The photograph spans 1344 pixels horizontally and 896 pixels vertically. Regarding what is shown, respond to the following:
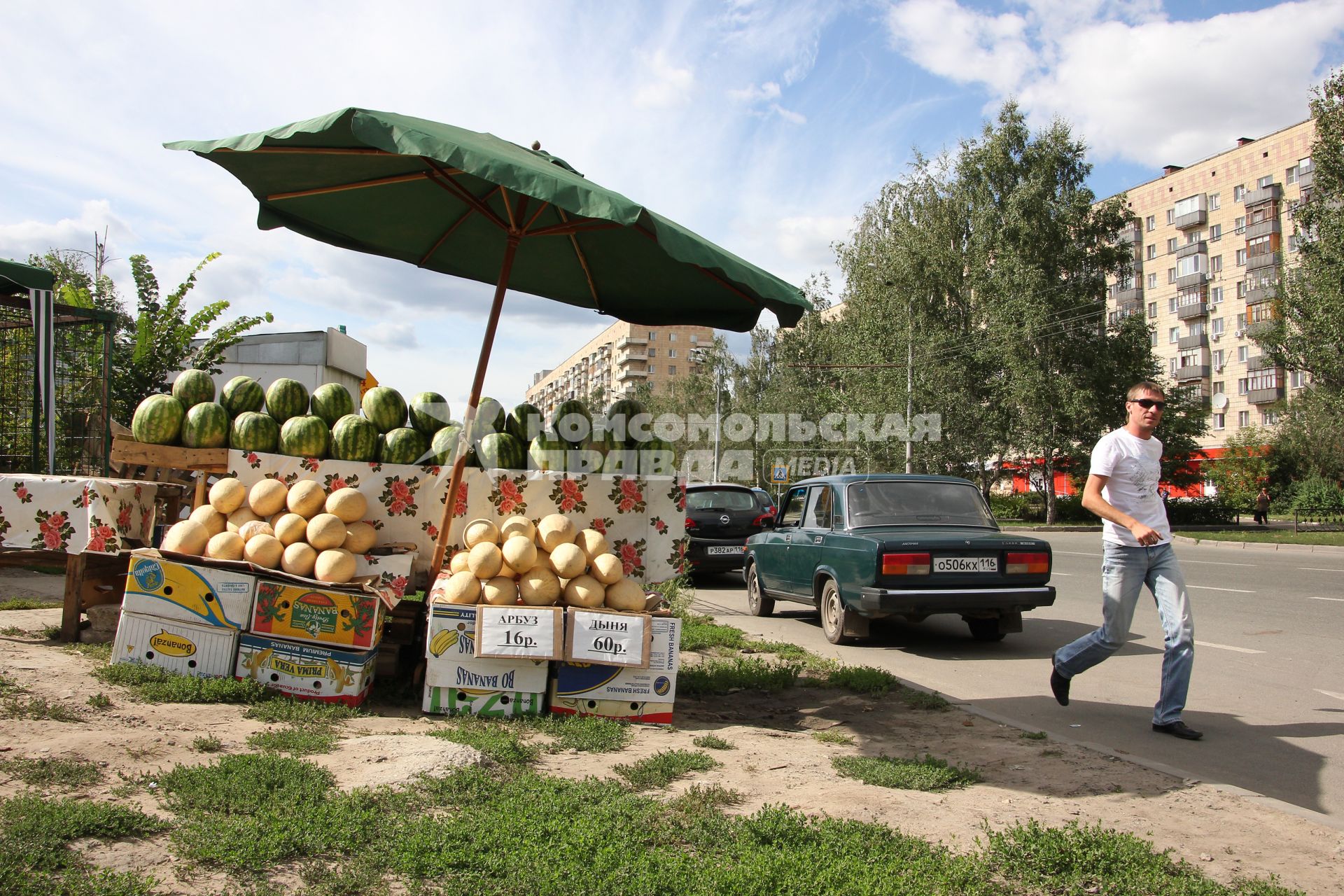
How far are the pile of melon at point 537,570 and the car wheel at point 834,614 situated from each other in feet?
12.2

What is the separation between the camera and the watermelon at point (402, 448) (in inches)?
227

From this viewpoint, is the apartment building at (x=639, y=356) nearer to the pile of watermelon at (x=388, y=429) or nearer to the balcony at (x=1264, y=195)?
the balcony at (x=1264, y=195)

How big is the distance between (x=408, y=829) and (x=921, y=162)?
4730 centimetres

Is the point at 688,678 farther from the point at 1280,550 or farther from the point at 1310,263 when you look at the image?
the point at 1310,263

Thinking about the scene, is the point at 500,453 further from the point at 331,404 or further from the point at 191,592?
the point at 191,592

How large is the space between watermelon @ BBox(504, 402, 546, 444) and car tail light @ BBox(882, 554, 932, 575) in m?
3.53

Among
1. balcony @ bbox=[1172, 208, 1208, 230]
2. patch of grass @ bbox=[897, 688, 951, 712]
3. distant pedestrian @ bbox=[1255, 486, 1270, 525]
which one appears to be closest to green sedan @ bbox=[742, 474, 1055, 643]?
patch of grass @ bbox=[897, 688, 951, 712]

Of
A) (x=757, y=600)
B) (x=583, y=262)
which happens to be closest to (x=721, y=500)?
(x=757, y=600)

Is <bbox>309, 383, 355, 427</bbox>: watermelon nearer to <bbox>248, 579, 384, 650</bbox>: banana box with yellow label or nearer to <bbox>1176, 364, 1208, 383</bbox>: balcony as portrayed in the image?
<bbox>248, 579, 384, 650</bbox>: banana box with yellow label

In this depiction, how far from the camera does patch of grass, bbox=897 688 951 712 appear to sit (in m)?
5.93

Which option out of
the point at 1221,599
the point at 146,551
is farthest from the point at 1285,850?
the point at 1221,599

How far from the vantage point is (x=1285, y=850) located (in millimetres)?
A: 3385

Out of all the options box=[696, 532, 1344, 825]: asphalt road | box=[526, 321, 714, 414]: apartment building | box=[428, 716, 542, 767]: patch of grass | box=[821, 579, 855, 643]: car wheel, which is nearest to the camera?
box=[428, 716, 542, 767]: patch of grass

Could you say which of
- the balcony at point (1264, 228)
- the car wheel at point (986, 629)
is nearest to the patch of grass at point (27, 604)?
the car wheel at point (986, 629)
